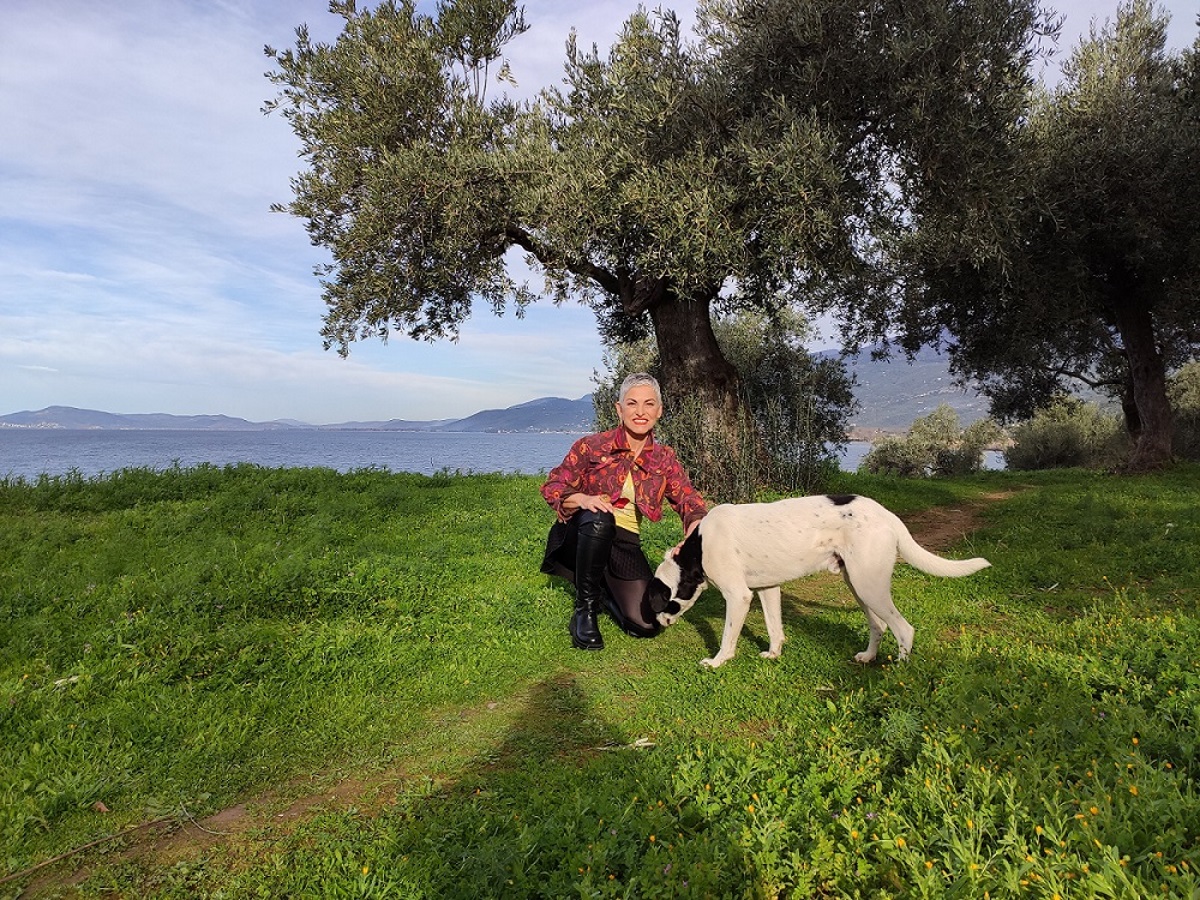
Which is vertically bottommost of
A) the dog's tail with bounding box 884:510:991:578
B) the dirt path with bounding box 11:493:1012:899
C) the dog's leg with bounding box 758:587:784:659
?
the dirt path with bounding box 11:493:1012:899

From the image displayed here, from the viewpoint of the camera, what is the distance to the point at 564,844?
10.1 ft

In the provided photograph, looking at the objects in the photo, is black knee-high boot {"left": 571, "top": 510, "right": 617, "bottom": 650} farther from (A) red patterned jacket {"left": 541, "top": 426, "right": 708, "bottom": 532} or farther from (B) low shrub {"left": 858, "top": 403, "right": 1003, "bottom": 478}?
(B) low shrub {"left": 858, "top": 403, "right": 1003, "bottom": 478}

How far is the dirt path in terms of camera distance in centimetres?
326

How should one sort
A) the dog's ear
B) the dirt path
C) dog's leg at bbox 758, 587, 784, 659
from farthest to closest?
the dog's ear < dog's leg at bbox 758, 587, 784, 659 < the dirt path

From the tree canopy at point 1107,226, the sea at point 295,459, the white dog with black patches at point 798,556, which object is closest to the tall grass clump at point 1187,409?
the tree canopy at point 1107,226

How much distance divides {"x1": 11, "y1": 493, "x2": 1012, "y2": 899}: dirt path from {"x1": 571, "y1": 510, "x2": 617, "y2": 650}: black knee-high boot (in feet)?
8.07

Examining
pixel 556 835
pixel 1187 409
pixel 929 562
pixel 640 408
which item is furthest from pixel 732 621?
pixel 1187 409

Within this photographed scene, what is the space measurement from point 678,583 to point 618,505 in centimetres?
103

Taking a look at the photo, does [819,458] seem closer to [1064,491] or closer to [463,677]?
[1064,491]

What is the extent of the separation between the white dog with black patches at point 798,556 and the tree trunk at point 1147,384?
16791 millimetres

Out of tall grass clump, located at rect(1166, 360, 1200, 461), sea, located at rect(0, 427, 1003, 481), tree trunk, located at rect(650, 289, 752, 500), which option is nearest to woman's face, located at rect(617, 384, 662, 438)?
tree trunk, located at rect(650, 289, 752, 500)

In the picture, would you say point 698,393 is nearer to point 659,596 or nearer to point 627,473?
point 627,473

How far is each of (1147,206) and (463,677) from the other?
17976mm

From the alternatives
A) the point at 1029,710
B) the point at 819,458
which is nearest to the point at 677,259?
the point at 819,458
